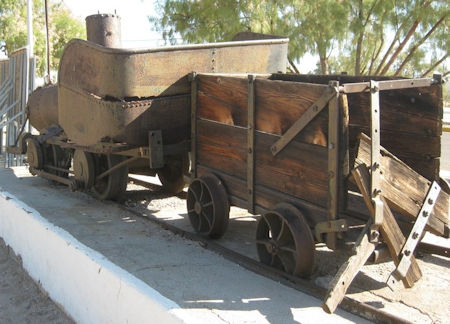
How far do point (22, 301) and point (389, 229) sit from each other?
3.53 meters

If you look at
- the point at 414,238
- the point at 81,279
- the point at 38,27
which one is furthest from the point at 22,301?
the point at 38,27

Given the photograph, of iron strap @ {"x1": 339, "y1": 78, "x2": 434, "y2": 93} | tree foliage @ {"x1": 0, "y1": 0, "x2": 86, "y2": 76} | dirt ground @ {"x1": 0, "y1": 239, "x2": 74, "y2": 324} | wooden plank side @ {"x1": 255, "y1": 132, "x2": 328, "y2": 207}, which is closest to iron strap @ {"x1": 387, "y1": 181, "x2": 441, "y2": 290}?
wooden plank side @ {"x1": 255, "y1": 132, "x2": 328, "y2": 207}

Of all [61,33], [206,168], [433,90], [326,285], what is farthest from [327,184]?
[61,33]

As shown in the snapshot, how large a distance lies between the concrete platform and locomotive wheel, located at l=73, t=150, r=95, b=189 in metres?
0.54

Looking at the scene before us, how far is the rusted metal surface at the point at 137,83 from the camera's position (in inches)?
Result: 237

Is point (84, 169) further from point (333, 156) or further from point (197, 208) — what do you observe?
point (333, 156)

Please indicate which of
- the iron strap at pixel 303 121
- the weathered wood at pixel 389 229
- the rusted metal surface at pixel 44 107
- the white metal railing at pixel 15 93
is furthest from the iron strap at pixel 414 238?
the white metal railing at pixel 15 93

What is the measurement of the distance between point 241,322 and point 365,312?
0.95 meters

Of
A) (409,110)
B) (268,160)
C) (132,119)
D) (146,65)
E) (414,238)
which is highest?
(146,65)

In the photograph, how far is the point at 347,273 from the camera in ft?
12.6

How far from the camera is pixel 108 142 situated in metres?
6.42

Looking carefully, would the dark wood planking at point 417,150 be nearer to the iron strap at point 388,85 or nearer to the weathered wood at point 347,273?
the iron strap at point 388,85

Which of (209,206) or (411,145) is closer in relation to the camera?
(411,145)

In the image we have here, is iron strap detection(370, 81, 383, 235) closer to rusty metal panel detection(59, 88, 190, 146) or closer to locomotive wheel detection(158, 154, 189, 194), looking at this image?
rusty metal panel detection(59, 88, 190, 146)
